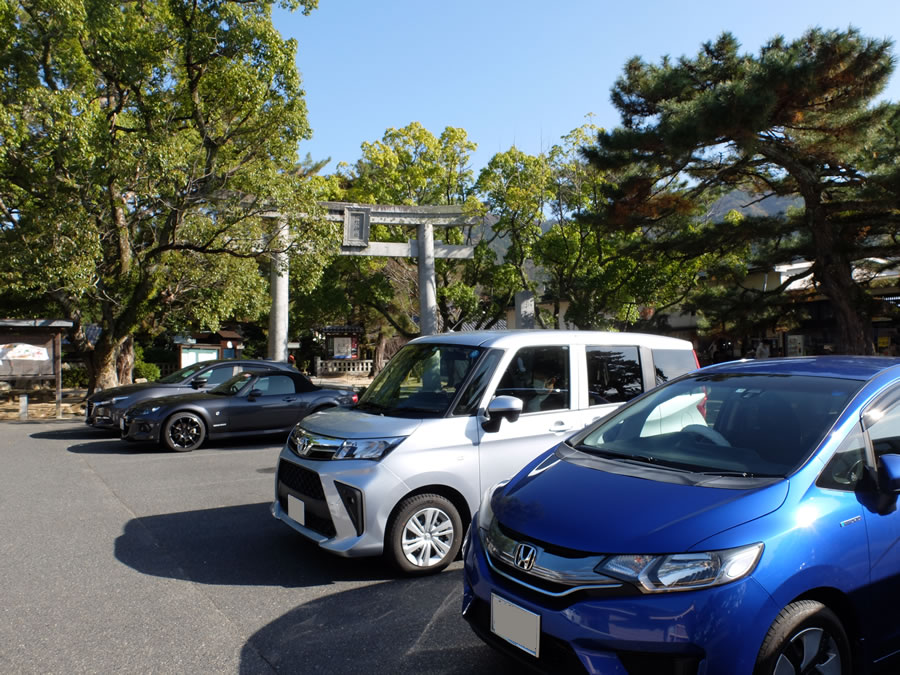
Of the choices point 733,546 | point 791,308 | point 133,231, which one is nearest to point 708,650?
point 733,546

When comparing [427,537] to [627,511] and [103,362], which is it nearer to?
[627,511]

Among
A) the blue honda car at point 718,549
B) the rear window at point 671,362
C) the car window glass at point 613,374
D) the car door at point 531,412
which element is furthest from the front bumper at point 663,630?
the rear window at point 671,362

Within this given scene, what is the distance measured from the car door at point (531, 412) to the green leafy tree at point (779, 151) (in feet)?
31.4

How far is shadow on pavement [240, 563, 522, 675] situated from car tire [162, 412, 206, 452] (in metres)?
6.77

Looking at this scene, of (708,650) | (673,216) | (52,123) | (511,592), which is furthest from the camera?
(673,216)

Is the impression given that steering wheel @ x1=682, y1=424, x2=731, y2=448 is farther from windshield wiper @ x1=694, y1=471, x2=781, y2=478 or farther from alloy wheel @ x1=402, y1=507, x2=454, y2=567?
alloy wheel @ x1=402, y1=507, x2=454, y2=567

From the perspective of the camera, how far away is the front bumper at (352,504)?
425 cm

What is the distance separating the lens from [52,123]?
12633 millimetres

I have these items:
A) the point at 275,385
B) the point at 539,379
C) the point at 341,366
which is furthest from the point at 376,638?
the point at 341,366

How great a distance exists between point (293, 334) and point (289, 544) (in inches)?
1108

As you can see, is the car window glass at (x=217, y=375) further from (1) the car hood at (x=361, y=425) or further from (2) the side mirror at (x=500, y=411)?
(2) the side mirror at (x=500, y=411)

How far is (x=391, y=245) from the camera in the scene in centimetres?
2131

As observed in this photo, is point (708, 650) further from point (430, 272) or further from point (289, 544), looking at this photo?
point (430, 272)

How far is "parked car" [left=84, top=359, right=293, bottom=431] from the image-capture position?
1127 cm
